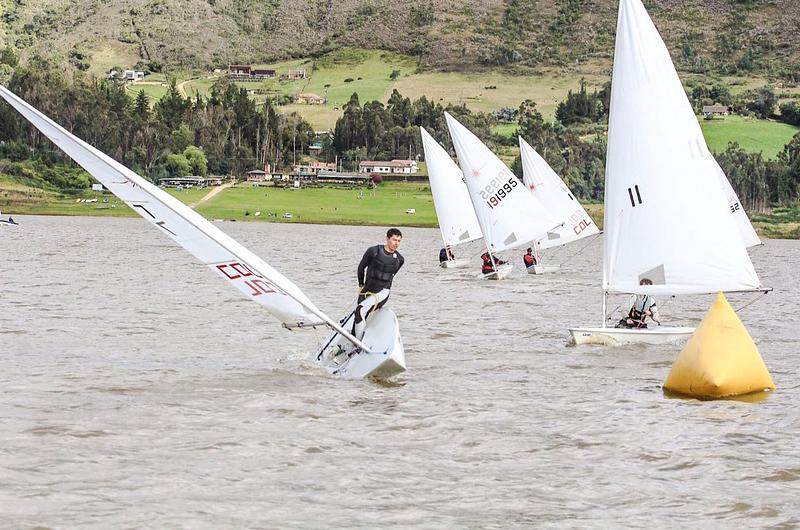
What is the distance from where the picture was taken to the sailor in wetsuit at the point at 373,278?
2111cm

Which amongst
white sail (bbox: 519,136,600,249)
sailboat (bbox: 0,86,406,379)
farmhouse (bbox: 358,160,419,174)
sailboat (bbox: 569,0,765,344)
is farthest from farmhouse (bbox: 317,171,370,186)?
sailboat (bbox: 0,86,406,379)

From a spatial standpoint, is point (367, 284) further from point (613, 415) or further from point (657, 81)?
point (657, 81)

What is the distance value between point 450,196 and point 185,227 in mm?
37995

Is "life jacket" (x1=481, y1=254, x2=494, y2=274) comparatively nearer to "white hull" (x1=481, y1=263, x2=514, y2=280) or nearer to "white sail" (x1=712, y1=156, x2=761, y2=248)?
"white hull" (x1=481, y1=263, x2=514, y2=280)

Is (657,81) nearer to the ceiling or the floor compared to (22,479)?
nearer to the ceiling

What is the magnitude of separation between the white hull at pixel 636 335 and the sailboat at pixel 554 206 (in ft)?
86.8

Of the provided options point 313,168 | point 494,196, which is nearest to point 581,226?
point 494,196

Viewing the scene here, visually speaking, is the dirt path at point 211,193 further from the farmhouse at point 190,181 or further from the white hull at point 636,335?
the white hull at point 636,335

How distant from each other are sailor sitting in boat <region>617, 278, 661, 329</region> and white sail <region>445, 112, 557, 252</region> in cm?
2014

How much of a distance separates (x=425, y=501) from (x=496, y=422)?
454cm

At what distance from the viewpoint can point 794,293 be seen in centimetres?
4653

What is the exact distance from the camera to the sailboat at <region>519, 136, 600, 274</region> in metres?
52.8

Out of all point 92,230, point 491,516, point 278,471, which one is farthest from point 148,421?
point 92,230

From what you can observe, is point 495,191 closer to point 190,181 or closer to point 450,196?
point 450,196
